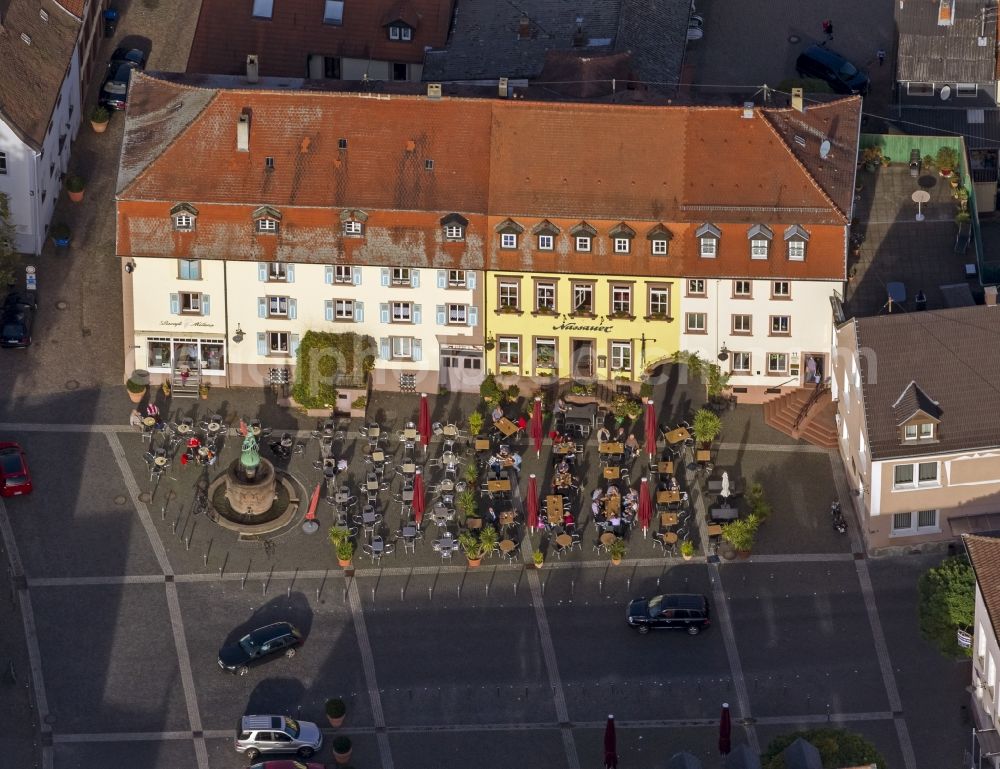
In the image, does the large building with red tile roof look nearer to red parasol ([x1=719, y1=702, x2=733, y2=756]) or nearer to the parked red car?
the parked red car

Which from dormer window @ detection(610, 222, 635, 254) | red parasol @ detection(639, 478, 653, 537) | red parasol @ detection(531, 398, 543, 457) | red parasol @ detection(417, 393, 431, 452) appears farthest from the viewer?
dormer window @ detection(610, 222, 635, 254)

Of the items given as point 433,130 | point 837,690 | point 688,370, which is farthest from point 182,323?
point 837,690

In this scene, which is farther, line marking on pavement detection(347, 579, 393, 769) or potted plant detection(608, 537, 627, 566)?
potted plant detection(608, 537, 627, 566)

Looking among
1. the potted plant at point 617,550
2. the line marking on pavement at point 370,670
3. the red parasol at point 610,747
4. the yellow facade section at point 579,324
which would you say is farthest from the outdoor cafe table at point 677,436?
the red parasol at point 610,747

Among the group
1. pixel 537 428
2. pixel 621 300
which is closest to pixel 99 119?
pixel 621 300

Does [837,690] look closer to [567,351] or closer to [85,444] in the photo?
[567,351]

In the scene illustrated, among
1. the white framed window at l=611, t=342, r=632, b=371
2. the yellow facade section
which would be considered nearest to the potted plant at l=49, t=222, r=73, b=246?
the yellow facade section
